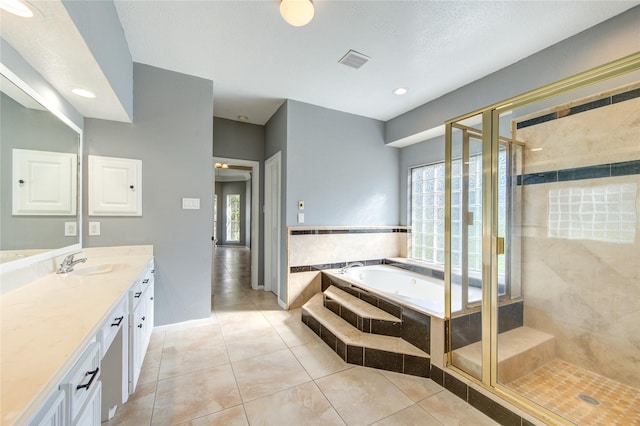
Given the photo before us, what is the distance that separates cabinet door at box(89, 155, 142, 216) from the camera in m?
2.34

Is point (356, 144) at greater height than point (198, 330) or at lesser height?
greater

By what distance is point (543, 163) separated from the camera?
239 cm

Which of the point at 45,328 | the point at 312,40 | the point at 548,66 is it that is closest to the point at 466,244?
the point at 548,66

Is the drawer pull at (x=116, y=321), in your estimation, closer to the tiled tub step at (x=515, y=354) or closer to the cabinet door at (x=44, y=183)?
the cabinet door at (x=44, y=183)

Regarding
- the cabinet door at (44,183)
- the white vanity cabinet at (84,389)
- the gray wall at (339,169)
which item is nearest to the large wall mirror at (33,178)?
the cabinet door at (44,183)

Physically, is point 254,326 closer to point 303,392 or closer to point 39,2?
point 303,392

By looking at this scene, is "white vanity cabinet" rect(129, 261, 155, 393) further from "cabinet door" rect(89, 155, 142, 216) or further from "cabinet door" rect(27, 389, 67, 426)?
"cabinet door" rect(27, 389, 67, 426)

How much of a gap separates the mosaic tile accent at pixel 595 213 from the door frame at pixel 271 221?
2.95 m

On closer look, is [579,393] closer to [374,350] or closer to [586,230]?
[586,230]

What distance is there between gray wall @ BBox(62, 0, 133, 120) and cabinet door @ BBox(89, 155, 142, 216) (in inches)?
18.8

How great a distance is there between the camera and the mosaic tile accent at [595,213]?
1937mm

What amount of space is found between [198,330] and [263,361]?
0.96 meters

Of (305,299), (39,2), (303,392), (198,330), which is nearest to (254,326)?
(198,330)

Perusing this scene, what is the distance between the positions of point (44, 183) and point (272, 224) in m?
2.51
